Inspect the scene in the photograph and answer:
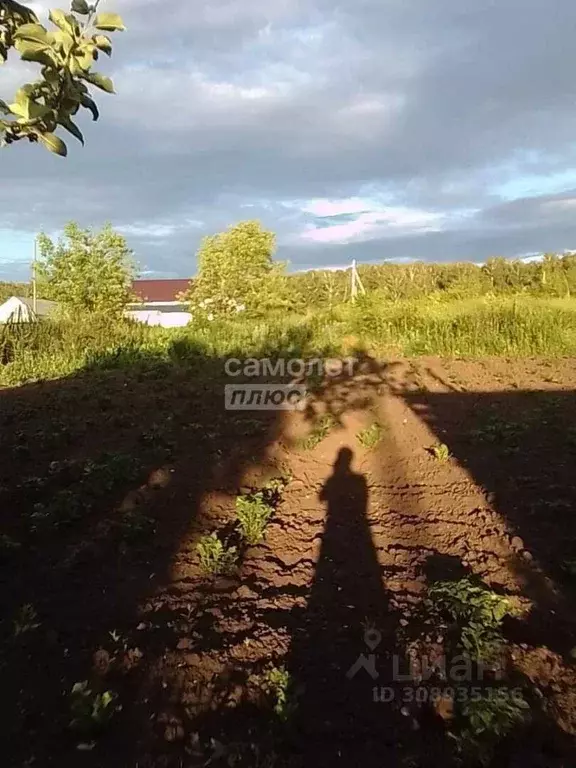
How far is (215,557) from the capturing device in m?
3.74

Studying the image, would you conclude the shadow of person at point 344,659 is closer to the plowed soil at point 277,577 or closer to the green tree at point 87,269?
the plowed soil at point 277,577

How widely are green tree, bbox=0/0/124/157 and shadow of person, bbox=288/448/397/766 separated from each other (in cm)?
196

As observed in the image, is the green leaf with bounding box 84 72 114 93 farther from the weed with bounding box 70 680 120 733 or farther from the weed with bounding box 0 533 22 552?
the weed with bounding box 0 533 22 552

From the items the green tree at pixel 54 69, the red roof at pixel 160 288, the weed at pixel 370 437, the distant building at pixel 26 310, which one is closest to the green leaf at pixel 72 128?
the green tree at pixel 54 69

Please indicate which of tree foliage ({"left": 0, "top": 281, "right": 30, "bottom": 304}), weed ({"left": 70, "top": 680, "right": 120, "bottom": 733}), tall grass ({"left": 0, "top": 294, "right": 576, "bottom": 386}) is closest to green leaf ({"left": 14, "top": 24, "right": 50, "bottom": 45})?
weed ({"left": 70, "top": 680, "right": 120, "bottom": 733})

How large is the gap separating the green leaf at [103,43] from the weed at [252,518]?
3.00 meters

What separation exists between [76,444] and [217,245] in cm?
1313

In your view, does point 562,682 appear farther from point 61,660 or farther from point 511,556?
point 61,660

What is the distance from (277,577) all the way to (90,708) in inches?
55.7

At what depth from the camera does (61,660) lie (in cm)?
279

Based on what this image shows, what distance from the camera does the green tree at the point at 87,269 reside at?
19359mm

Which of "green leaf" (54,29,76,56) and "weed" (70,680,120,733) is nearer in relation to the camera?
A: "green leaf" (54,29,76,56)

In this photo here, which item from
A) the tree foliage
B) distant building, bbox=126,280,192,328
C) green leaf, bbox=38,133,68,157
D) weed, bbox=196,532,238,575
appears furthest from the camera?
the tree foliage

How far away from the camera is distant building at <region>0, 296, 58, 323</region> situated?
43.4 ft
